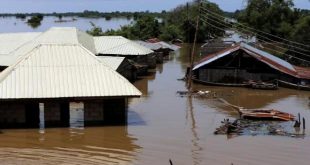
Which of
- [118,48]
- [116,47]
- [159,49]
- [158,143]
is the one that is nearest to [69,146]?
[158,143]

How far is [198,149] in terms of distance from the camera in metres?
19.2

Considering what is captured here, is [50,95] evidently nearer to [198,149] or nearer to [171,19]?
[198,149]

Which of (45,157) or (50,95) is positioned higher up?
(50,95)

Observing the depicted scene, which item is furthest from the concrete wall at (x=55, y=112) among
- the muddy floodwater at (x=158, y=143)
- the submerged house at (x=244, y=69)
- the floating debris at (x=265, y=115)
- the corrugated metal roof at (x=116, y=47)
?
the corrugated metal roof at (x=116, y=47)

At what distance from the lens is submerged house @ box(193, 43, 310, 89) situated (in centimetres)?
3456

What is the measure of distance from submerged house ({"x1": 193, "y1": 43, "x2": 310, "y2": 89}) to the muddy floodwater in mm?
6872

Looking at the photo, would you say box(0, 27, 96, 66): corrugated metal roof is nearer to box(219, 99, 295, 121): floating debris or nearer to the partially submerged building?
box(219, 99, 295, 121): floating debris

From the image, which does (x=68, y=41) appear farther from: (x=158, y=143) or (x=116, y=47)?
(x=116, y=47)

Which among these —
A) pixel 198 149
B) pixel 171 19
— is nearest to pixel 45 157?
pixel 198 149

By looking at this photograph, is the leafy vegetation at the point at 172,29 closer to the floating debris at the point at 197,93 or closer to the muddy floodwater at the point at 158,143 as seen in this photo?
the floating debris at the point at 197,93

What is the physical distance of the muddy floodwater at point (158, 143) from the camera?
17.8 meters

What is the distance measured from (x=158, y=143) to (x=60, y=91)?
4.76 metres

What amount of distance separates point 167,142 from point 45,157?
4.78 metres

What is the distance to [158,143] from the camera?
1984 cm
